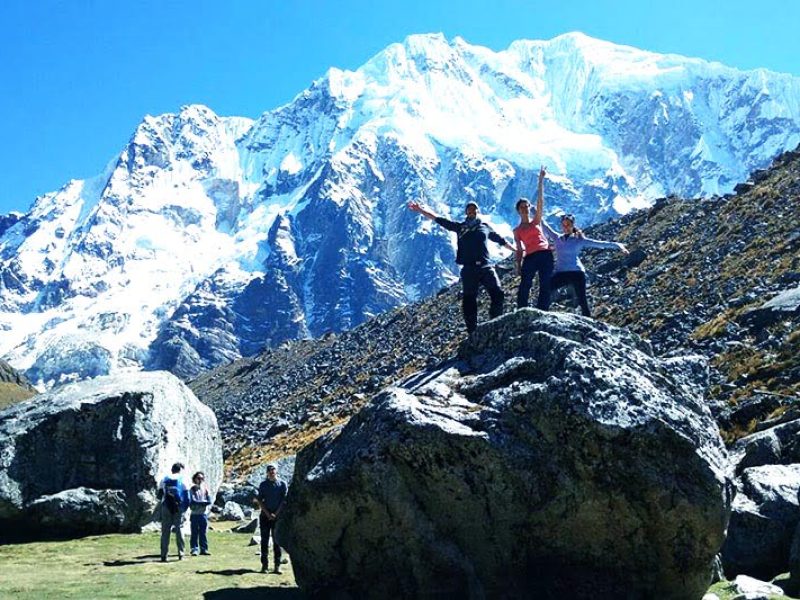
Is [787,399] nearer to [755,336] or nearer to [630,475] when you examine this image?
[755,336]

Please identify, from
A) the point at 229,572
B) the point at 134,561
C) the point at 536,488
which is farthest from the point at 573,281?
the point at 134,561

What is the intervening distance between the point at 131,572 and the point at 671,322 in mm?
36338

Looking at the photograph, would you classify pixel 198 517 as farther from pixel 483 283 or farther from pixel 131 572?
pixel 483 283

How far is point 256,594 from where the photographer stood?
16000 millimetres

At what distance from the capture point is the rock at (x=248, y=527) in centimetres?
2975

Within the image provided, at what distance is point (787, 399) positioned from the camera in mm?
30797

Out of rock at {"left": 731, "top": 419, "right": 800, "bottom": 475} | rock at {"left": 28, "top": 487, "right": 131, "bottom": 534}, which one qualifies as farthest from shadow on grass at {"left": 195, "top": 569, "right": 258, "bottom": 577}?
rock at {"left": 731, "top": 419, "right": 800, "bottom": 475}

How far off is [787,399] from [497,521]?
66.2 feet

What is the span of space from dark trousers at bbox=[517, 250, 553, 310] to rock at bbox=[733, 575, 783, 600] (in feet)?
20.1

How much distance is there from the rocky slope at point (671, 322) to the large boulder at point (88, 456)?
29.2 feet

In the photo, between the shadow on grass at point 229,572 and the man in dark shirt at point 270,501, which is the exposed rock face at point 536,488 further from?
the man in dark shirt at point 270,501

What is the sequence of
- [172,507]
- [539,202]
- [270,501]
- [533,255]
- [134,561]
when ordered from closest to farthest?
[539,202] < [533,255] < [270,501] < [134,561] < [172,507]

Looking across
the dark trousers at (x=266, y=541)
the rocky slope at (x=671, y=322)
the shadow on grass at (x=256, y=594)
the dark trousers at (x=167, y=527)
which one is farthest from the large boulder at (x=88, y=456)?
the shadow on grass at (x=256, y=594)

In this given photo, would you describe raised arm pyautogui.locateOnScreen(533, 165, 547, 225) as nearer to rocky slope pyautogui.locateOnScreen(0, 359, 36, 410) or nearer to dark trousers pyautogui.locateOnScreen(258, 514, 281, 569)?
dark trousers pyautogui.locateOnScreen(258, 514, 281, 569)
